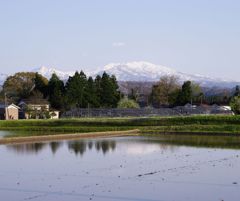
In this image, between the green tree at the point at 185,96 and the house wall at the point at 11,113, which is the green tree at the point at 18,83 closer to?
the house wall at the point at 11,113

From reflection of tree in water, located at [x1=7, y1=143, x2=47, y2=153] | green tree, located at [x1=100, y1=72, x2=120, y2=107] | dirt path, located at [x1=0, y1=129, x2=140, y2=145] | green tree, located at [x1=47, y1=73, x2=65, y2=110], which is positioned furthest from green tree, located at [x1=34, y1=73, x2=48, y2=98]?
reflection of tree in water, located at [x1=7, y1=143, x2=47, y2=153]

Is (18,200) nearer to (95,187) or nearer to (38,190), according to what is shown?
(38,190)

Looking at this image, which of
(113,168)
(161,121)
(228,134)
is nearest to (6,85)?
(161,121)

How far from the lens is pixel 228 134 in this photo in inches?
1051

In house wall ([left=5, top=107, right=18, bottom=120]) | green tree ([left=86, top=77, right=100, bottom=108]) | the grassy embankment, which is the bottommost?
the grassy embankment

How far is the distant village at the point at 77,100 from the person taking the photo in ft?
162

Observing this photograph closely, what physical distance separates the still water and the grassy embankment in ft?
33.0

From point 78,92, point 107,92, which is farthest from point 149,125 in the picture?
point 107,92

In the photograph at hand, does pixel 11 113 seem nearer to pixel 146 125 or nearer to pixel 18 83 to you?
pixel 18 83

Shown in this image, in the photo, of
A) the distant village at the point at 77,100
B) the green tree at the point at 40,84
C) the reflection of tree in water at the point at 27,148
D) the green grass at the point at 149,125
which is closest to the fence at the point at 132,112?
the distant village at the point at 77,100

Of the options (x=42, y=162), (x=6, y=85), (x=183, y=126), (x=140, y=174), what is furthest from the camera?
(x=6, y=85)

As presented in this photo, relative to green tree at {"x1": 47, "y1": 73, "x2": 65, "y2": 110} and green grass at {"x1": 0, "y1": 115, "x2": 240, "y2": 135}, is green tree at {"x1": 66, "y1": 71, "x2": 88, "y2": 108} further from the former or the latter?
green grass at {"x1": 0, "y1": 115, "x2": 240, "y2": 135}

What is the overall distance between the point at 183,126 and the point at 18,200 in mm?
21423

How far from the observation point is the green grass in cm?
2853
